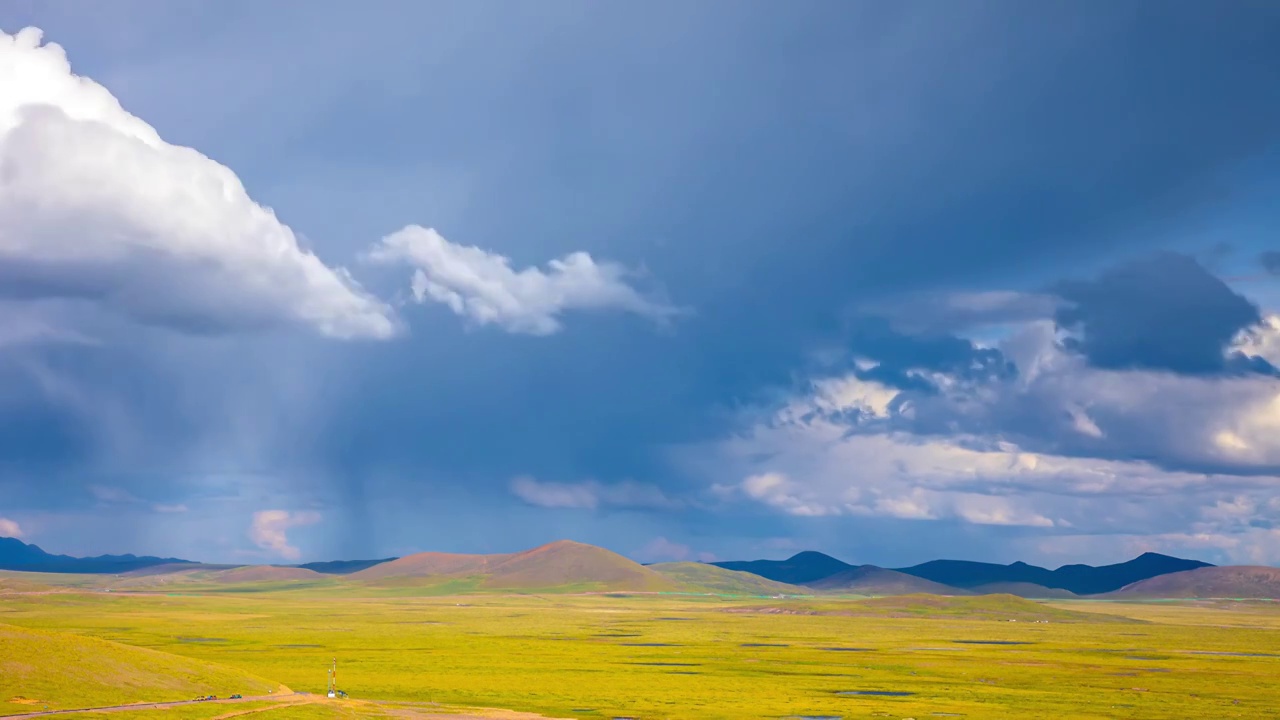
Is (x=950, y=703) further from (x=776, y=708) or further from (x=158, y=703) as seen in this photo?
(x=158, y=703)

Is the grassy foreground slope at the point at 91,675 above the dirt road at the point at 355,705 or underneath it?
above

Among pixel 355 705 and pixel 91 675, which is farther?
pixel 355 705

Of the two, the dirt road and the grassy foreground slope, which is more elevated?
the grassy foreground slope

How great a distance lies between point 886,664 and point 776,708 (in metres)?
61.7

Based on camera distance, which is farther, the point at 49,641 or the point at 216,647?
the point at 216,647

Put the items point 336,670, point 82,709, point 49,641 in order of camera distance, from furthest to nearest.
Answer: point 336,670
point 49,641
point 82,709

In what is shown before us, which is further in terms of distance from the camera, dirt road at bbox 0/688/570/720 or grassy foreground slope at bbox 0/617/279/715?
dirt road at bbox 0/688/570/720

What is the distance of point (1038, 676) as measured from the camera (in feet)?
502

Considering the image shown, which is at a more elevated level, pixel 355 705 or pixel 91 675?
pixel 91 675

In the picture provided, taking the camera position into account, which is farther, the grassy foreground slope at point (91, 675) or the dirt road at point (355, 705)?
the dirt road at point (355, 705)

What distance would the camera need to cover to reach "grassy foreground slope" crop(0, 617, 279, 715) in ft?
301

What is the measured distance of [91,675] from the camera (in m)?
99.4

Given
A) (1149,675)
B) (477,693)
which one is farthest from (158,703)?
(1149,675)

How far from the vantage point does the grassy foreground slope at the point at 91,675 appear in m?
91.8
